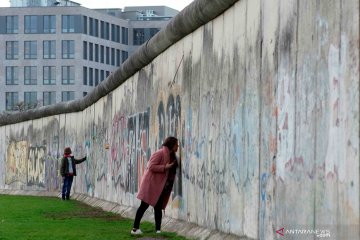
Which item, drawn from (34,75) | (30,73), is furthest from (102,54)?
(30,73)

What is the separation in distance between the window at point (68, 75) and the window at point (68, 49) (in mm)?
1590

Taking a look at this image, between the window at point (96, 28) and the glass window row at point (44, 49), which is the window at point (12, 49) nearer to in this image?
the glass window row at point (44, 49)

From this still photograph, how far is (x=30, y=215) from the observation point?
21.4 m

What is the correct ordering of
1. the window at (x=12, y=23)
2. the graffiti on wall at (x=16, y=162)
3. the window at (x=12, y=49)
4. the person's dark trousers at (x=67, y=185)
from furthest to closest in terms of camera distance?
the window at (x=12, y=23) < the window at (x=12, y=49) < the graffiti on wall at (x=16, y=162) < the person's dark trousers at (x=67, y=185)

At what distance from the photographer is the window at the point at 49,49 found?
136 m

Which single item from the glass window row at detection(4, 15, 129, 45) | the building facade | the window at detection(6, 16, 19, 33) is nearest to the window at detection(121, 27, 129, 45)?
the glass window row at detection(4, 15, 129, 45)

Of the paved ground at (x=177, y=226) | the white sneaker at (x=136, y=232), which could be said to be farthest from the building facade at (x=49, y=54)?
the white sneaker at (x=136, y=232)

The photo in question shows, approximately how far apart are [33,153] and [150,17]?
114m

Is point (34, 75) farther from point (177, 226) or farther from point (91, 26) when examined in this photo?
point (177, 226)

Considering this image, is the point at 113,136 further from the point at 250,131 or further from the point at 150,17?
the point at 150,17

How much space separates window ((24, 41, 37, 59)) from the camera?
13650 centimetres

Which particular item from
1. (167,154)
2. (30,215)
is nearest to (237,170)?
(167,154)

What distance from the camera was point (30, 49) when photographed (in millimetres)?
136500

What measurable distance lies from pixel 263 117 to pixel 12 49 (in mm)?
127738
